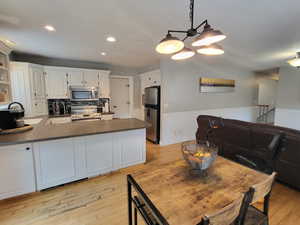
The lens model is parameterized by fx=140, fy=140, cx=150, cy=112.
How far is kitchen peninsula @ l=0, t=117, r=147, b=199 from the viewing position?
1.97 metres

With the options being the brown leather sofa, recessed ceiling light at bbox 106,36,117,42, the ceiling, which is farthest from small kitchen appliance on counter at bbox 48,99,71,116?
the brown leather sofa

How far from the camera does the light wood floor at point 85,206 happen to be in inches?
65.8

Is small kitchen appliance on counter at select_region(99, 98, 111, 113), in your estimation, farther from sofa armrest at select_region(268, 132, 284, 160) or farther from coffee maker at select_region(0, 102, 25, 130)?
sofa armrest at select_region(268, 132, 284, 160)

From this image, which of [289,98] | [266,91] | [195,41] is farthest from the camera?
[266,91]

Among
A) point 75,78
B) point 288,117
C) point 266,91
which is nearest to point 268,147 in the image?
point 75,78

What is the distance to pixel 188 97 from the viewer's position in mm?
4500

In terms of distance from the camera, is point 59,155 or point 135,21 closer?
point 135,21

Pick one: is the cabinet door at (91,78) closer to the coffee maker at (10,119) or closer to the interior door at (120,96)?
the interior door at (120,96)

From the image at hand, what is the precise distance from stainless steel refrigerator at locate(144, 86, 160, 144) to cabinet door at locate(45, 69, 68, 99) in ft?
8.15

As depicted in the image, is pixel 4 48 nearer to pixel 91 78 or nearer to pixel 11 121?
pixel 11 121

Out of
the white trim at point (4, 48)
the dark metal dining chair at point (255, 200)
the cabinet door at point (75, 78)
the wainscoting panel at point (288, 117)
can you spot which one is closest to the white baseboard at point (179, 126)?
the wainscoting panel at point (288, 117)

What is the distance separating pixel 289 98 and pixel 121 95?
6.42 metres

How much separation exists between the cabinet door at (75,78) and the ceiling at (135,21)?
114cm

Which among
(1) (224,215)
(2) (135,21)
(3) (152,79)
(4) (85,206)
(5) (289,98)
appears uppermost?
(2) (135,21)
